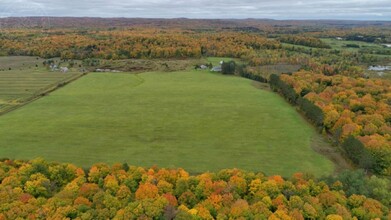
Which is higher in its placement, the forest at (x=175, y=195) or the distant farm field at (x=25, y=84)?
the distant farm field at (x=25, y=84)

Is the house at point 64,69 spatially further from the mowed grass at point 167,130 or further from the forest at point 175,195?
the forest at point 175,195

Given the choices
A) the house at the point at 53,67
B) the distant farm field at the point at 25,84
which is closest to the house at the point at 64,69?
the house at the point at 53,67

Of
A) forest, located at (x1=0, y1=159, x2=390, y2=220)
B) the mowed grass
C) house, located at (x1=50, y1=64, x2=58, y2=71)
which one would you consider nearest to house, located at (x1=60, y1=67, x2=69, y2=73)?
house, located at (x1=50, y1=64, x2=58, y2=71)

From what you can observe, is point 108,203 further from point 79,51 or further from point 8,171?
point 79,51

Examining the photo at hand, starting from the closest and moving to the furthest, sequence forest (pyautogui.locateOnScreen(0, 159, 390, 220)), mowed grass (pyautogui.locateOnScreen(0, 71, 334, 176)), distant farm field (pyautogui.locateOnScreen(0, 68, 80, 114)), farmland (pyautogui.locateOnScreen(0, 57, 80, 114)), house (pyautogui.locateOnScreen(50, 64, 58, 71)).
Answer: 1. forest (pyautogui.locateOnScreen(0, 159, 390, 220))
2. mowed grass (pyautogui.locateOnScreen(0, 71, 334, 176))
3. distant farm field (pyautogui.locateOnScreen(0, 68, 80, 114))
4. farmland (pyautogui.locateOnScreen(0, 57, 80, 114))
5. house (pyautogui.locateOnScreen(50, 64, 58, 71))

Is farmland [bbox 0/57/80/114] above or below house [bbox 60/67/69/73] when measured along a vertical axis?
below

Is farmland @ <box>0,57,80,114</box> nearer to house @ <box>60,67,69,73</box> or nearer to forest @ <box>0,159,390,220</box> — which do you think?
house @ <box>60,67,69,73</box>

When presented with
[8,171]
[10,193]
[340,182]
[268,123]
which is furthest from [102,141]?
[340,182]

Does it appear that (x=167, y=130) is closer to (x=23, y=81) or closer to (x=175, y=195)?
(x=175, y=195)

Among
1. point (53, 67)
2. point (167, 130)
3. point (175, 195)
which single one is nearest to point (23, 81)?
point (53, 67)
